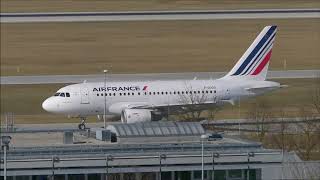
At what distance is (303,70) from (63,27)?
2794cm

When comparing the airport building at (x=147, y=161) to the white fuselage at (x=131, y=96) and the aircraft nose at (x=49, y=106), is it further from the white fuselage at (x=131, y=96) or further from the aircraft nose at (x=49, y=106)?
the aircraft nose at (x=49, y=106)

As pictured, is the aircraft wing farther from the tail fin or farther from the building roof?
the building roof

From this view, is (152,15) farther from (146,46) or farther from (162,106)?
(162,106)

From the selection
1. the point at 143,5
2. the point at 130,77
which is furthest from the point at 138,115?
the point at 143,5

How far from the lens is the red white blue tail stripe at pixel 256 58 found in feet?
230

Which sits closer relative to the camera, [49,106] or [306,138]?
[306,138]

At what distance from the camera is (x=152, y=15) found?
376ft

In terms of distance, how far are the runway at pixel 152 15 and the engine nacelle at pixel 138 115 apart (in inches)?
1866

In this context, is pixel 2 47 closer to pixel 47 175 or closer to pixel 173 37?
pixel 173 37

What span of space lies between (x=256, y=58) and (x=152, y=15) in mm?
44875

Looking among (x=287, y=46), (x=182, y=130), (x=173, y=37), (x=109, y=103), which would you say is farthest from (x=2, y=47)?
(x=182, y=130)

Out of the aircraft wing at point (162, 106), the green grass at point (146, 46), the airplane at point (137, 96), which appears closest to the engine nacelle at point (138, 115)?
the airplane at point (137, 96)

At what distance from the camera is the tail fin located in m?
→ 69.9

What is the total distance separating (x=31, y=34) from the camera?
107 meters
